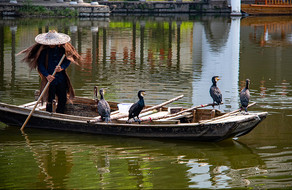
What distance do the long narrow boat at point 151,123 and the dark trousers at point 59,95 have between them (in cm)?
22

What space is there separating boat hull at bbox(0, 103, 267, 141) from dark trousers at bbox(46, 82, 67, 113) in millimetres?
364

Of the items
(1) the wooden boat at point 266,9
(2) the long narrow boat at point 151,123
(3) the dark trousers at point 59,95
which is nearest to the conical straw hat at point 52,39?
(3) the dark trousers at point 59,95

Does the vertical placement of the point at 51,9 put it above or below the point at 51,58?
above

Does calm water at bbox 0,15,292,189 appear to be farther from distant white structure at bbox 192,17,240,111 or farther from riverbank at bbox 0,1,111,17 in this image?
riverbank at bbox 0,1,111,17

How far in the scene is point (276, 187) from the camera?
8.63 m

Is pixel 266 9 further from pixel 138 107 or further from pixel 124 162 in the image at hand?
pixel 124 162

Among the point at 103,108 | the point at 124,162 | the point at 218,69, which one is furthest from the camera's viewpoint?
the point at 218,69

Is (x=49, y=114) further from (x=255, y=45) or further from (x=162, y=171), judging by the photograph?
(x=255, y=45)

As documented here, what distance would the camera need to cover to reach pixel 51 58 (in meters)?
11.8

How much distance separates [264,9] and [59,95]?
157 feet

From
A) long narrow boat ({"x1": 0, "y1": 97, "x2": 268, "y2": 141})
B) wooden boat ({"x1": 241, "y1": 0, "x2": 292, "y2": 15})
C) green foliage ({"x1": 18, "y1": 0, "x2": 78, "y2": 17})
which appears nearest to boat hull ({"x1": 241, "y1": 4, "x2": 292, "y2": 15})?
wooden boat ({"x1": 241, "y1": 0, "x2": 292, "y2": 15})

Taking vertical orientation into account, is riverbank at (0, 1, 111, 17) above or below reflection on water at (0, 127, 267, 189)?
above

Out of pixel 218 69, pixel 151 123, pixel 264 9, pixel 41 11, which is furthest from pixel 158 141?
pixel 264 9

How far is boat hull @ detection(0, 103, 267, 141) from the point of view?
10.4m
